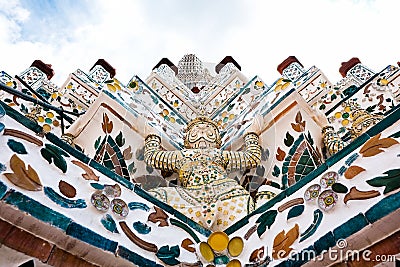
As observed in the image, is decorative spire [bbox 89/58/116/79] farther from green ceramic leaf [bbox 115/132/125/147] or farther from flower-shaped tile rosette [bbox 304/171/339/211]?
flower-shaped tile rosette [bbox 304/171/339/211]

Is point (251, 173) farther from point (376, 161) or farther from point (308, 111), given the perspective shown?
point (376, 161)

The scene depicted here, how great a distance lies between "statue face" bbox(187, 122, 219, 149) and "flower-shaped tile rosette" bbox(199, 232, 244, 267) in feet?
5.93

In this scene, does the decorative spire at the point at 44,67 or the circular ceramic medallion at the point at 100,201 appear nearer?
the circular ceramic medallion at the point at 100,201

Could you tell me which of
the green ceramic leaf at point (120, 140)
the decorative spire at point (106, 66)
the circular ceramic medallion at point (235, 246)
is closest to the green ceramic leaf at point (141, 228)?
the circular ceramic medallion at point (235, 246)

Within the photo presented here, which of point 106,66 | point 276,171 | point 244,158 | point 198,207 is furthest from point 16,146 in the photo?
point 106,66

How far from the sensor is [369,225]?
1546 mm

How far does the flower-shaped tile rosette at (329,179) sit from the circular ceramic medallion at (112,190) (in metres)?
0.66

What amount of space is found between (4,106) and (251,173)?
2.03m

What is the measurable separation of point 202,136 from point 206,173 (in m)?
0.53

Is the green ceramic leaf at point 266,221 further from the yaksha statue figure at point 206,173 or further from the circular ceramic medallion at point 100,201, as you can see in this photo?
the yaksha statue figure at point 206,173

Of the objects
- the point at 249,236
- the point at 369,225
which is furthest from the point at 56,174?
the point at 369,225

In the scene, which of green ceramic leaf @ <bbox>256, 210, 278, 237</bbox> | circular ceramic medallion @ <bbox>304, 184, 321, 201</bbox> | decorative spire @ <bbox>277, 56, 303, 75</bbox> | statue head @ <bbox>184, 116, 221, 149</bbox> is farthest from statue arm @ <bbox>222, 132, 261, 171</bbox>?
decorative spire @ <bbox>277, 56, 303, 75</bbox>

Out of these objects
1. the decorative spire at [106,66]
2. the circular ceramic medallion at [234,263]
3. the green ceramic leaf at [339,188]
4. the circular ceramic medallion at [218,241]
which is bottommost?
the circular ceramic medallion at [234,263]

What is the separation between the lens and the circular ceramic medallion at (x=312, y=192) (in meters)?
1.83
